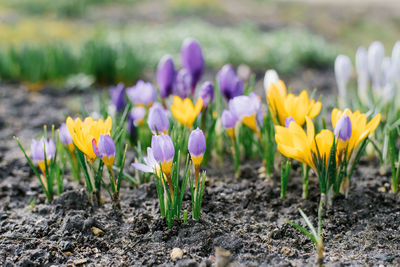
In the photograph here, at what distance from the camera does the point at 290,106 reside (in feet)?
5.47

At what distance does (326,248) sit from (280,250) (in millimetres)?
166

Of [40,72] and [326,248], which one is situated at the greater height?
[40,72]

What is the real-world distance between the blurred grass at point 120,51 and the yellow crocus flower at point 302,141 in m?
2.76

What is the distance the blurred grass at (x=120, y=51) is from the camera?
3.91m

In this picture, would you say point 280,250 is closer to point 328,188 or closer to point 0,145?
point 328,188

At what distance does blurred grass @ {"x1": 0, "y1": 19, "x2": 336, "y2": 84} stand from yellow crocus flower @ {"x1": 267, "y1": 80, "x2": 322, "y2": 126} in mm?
2478

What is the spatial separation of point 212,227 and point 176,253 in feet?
0.62

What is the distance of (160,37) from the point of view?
5977 mm

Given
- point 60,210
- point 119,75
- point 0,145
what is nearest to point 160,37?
point 119,75

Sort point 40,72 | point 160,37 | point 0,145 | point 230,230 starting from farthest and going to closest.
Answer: point 160,37 → point 40,72 → point 0,145 → point 230,230

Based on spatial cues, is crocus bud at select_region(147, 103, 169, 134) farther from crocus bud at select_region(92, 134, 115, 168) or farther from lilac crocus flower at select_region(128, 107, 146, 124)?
lilac crocus flower at select_region(128, 107, 146, 124)

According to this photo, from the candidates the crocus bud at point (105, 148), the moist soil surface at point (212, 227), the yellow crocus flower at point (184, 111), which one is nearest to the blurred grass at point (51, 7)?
the moist soil surface at point (212, 227)

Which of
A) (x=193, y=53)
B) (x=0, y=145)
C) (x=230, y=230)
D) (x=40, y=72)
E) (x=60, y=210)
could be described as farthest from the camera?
(x=40, y=72)

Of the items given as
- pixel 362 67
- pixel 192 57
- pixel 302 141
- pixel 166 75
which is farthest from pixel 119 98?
pixel 362 67
